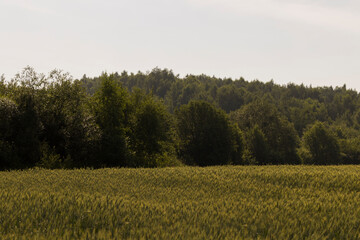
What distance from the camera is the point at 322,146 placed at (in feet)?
320

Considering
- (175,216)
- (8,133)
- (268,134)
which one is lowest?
(175,216)

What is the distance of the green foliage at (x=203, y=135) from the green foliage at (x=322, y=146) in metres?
35.9

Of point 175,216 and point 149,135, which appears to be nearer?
point 175,216

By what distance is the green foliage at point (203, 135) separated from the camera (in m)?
68.4

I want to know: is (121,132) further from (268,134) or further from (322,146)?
(322,146)

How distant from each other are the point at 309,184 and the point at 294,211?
8.64 m

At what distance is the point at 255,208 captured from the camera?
12.9m

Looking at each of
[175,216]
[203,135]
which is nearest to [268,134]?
[203,135]

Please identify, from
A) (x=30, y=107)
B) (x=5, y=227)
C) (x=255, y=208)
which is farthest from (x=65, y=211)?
(x=30, y=107)

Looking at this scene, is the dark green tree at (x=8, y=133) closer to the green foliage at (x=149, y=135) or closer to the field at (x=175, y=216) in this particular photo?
the field at (x=175, y=216)

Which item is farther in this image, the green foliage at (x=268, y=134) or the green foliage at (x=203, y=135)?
the green foliage at (x=268, y=134)

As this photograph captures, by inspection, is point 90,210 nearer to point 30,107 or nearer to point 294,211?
point 294,211

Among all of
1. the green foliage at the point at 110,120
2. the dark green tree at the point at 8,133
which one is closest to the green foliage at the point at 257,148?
the green foliage at the point at 110,120

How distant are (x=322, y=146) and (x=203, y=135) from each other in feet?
138
